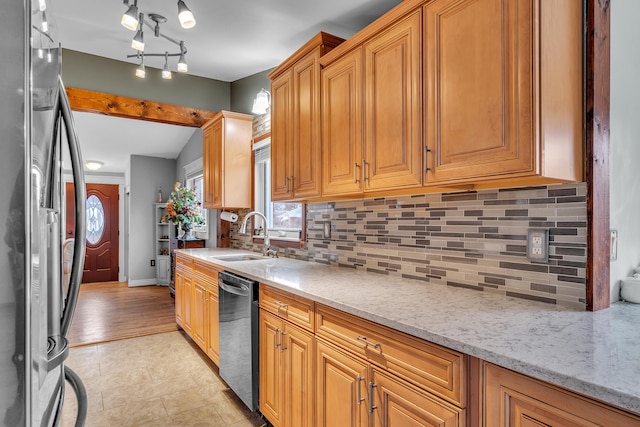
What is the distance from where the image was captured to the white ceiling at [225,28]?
252 cm

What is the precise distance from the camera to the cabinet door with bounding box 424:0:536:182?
4.01 feet

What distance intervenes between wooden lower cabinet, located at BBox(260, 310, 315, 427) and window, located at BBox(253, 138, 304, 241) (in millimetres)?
1185

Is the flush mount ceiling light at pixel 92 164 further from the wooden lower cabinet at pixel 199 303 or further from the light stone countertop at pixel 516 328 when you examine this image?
the light stone countertop at pixel 516 328

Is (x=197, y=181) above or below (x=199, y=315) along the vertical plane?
above

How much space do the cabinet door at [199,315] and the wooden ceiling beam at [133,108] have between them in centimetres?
192

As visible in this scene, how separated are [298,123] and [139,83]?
2.44m

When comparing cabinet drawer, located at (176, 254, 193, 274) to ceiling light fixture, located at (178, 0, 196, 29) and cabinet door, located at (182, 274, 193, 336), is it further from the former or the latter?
ceiling light fixture, located at (178, 0, 196, 29)

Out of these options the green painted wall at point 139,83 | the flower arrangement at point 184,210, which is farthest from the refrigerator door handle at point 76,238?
the flower arrangement at point 184,210

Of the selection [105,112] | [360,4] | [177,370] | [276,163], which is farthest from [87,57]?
[177,370]

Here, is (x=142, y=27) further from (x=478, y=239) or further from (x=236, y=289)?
(x=478, y=239)

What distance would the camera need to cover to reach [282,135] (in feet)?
8.86

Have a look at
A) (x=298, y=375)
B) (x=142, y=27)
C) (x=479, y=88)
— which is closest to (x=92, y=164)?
(x=142, y=27)

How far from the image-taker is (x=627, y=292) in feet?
4.62

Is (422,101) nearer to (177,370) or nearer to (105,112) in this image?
(177,370)
